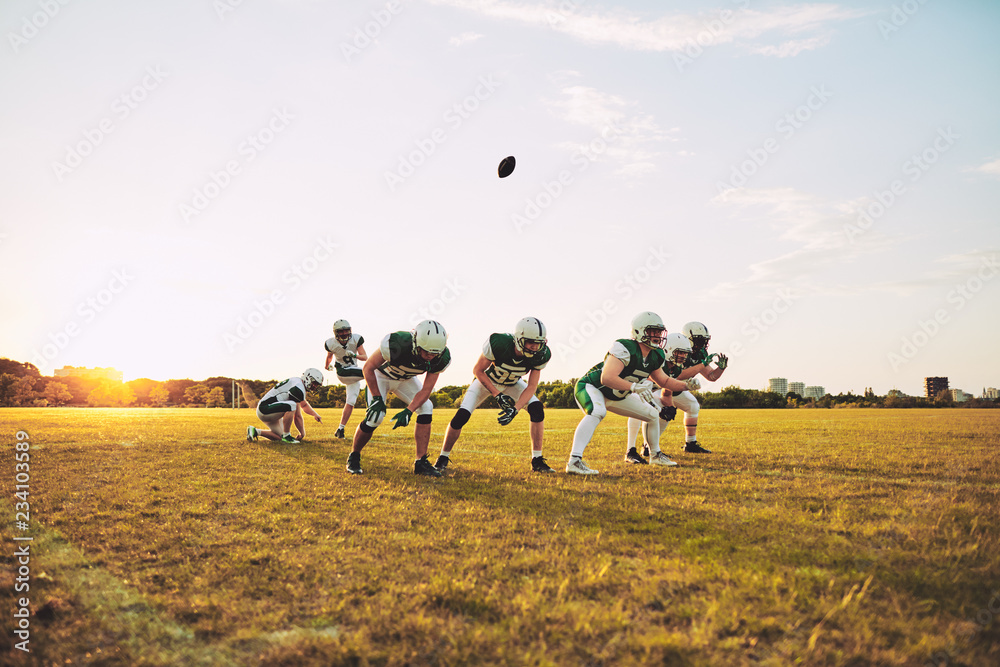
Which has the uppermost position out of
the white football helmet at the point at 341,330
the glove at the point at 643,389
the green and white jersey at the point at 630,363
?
the white football helmet at the point at 341,330

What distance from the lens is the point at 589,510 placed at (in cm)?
564

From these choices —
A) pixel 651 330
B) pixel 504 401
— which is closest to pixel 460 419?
pixel 504 401

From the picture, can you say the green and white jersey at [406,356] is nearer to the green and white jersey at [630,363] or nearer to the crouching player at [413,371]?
the crouching player at [413,371]

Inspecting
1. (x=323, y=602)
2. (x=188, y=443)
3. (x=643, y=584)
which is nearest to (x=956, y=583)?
(x=643, y=584)

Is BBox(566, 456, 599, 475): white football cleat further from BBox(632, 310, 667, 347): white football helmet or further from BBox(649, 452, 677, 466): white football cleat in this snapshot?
BBox(632, 310, 667, 347): white football helmet

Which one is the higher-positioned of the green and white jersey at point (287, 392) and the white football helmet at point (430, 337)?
the white football helmet at point (430, 337)

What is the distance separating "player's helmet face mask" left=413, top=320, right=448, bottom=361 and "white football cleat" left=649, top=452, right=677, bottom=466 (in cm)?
419

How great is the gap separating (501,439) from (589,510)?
8.27 metres

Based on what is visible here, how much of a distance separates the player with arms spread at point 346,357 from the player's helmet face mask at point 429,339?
5.79 metres

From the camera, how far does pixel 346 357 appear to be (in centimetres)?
1386

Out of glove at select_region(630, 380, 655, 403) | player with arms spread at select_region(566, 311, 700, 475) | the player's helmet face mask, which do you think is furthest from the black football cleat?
the player's helmet face mask

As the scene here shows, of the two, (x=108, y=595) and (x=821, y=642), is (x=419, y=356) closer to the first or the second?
(x=108, y=595)

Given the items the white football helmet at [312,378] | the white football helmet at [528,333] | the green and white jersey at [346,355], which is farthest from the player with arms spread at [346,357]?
the white football helmet at [528,333]

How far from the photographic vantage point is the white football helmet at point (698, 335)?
1100 centimetres
